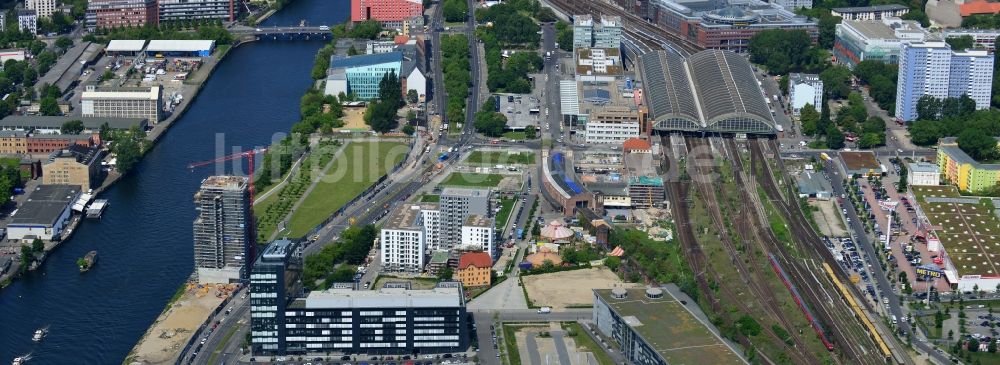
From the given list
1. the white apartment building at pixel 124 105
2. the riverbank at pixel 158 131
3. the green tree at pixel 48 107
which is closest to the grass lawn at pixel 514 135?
the riverbank at pixel 158 131

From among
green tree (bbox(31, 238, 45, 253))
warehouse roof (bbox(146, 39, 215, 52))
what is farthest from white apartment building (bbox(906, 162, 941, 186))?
warehouse roof (bbox(146, 39, 215, 52))

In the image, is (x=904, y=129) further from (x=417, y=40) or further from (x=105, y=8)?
(x=105, y=8)

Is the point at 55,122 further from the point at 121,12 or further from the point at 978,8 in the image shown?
the point at 978,8

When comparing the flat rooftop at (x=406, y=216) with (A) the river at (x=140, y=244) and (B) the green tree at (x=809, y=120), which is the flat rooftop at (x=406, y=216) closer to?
(A) the river at (x=140, y=244)

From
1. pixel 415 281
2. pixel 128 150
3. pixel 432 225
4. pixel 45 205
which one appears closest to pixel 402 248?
pixel 415 281

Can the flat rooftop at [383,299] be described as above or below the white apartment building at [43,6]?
below
